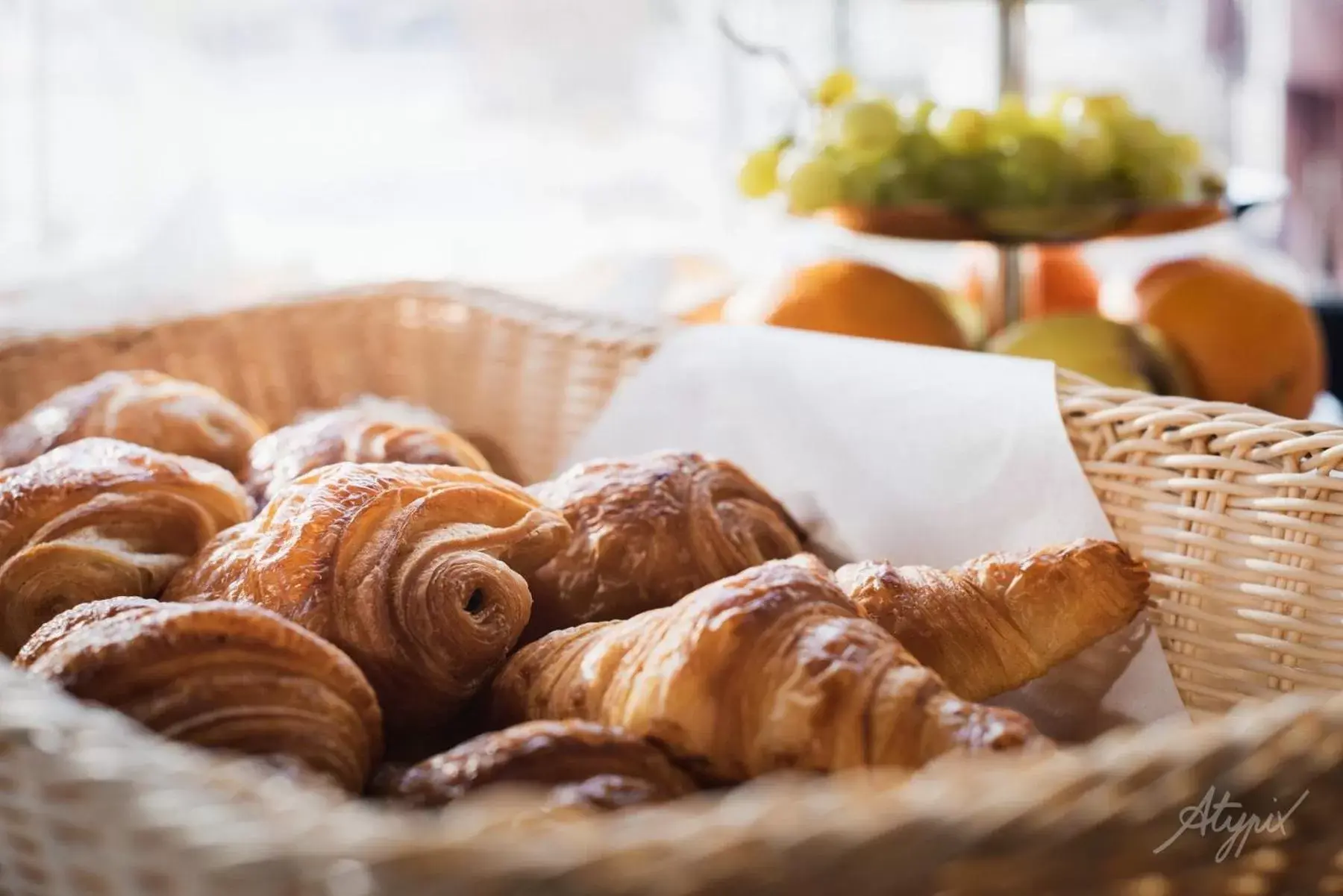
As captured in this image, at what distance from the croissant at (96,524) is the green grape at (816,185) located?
585 millimetres

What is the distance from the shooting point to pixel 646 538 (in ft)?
2.51

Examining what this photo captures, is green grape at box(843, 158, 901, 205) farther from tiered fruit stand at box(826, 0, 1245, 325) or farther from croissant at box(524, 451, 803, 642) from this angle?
croissant at box(524, 451, 803, 642)

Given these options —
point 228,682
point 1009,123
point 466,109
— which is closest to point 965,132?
point 1009,123

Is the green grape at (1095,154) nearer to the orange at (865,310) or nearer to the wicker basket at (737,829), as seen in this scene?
the orange at (865,310)

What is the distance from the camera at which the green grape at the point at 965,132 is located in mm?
1163

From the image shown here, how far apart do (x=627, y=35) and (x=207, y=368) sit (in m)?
1.22

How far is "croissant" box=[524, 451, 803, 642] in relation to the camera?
76 cm

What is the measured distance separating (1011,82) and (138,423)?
95 centimetres

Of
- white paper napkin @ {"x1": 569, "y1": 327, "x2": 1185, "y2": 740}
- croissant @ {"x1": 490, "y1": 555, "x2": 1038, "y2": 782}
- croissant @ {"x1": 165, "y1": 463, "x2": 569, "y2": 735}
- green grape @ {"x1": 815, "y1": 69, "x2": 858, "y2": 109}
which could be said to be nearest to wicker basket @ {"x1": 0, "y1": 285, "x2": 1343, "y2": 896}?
croissant @ {"x1": 490, "y1": 555, "x2": 1038, "y2": 782}

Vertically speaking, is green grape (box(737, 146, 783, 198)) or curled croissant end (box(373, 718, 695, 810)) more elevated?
green grape (box(737, 146, 783, 198))

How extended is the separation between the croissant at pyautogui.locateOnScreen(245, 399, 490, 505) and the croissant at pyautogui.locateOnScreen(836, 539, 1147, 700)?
0.31 meters

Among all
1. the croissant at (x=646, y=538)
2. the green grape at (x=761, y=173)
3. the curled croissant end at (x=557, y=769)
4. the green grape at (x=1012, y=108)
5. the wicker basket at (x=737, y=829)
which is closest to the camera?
the wicker basket at (x=737, y=829)

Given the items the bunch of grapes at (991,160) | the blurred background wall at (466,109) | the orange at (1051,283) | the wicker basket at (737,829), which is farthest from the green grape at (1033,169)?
the wicker basket at (737,829)

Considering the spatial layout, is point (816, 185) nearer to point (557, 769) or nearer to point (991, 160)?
point (991, 160)
